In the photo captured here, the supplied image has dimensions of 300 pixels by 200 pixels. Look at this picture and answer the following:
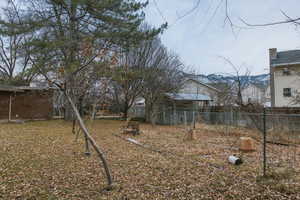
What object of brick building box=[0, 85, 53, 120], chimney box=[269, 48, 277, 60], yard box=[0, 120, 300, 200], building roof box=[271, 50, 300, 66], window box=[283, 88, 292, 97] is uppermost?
chimney box=[269, 48, 277, 60]

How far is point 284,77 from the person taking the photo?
17.0 m

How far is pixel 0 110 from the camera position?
15.7m

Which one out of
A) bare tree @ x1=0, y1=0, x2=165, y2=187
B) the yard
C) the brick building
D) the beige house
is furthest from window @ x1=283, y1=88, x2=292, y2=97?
the brick building

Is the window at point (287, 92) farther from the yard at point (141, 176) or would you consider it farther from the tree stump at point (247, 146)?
the yard at point (141, 176)

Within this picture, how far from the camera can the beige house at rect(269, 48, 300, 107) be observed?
16438 mm

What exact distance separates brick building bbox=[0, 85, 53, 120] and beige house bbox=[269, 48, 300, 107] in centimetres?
1819

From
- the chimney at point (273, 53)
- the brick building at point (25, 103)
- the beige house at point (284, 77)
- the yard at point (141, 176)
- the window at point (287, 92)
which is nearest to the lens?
the yard at point (141, 176)

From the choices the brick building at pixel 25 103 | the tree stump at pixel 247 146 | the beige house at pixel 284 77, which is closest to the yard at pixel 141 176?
the tree stump at pixel 247 146

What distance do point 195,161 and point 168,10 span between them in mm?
4172

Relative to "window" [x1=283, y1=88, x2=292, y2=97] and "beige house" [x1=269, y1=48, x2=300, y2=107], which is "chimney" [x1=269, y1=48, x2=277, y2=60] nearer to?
"beige house" [x1=269, y1=48, x2=300, y2=107]

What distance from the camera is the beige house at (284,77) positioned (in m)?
16.4

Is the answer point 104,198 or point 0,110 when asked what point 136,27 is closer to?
point 104,198

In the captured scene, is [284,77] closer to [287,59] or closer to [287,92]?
[287,92]

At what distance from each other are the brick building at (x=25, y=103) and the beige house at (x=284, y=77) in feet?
59.7
